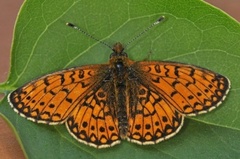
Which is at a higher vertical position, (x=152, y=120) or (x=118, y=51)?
(x=118, y=51)

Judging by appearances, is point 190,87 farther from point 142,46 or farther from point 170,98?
point 142,46

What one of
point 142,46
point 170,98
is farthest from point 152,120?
point 142,46

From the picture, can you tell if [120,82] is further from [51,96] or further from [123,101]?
[51,96]

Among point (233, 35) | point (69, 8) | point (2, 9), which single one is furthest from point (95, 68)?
point (2, 9)

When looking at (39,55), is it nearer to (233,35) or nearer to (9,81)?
(9,81)

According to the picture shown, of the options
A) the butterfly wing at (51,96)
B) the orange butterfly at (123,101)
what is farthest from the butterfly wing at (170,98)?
the butterfly wing at (51,96)

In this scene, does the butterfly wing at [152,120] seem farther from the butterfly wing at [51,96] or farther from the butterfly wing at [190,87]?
the butterfly wing at [51,96]

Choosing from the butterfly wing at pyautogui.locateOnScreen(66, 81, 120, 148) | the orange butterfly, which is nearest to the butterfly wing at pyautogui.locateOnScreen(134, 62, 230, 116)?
the orange butterfly

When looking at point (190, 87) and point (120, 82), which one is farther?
point (120, 82)
